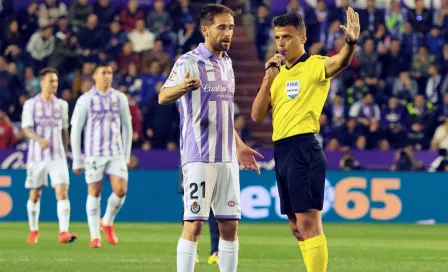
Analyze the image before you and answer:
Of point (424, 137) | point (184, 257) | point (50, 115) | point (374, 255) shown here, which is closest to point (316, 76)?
point (184, 257)

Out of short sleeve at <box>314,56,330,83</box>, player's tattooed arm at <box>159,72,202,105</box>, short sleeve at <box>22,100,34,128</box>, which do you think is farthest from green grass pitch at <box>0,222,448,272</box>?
player's tattooed arm at <box>159,72,202,105</box>

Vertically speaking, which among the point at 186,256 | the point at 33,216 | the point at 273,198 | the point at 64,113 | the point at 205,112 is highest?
the point at 205,112

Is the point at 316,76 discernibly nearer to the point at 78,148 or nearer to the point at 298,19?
the point at 298,19

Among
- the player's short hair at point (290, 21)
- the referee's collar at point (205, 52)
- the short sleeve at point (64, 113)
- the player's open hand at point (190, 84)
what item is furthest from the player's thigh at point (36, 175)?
the player's open hand at point (190, 84)

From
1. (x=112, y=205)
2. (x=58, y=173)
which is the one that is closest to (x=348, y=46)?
(x=112, y=205)

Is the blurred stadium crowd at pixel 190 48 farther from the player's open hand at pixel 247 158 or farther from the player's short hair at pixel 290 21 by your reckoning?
the player's short hair at pixel 290 21

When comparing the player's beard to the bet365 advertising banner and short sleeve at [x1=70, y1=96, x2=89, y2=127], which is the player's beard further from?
the bet365 advertising banner

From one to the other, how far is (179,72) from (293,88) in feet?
3.02

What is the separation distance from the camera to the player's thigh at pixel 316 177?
938 cm

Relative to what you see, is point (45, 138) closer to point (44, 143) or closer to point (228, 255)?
point (44, 143)

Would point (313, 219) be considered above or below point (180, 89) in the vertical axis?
below

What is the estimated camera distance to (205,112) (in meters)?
9.33

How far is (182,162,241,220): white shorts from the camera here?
9.23 meters

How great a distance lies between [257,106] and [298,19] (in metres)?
0.76
